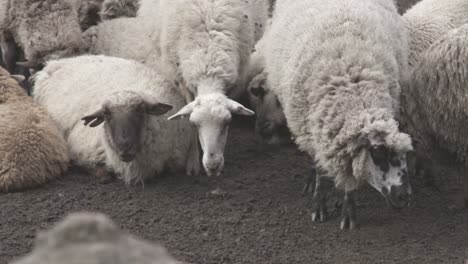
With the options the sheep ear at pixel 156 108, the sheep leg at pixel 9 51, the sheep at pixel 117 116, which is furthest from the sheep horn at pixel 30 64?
the sheep ear at pixel 156 108

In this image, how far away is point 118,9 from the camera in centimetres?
969

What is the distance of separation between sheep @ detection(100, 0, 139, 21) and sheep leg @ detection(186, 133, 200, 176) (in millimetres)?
2694

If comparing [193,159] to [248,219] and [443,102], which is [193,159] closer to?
[248,219]

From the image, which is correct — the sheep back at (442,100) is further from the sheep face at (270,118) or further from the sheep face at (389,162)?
the sheep face at (270,118)

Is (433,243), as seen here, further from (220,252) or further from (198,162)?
(198,162)

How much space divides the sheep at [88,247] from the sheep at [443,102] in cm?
470

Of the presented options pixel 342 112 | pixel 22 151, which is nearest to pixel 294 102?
pixel 342 112

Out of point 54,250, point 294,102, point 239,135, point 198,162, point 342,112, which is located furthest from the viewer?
point 239,135

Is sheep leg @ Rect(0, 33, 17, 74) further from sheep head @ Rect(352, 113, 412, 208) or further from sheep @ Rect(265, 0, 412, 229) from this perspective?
sheep head @ Rect(352, 113, 412, 208)

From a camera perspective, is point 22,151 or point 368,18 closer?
point 368,18

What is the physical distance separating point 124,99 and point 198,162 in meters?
0.98

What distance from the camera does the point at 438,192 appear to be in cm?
701

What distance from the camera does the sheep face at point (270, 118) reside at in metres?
8.12

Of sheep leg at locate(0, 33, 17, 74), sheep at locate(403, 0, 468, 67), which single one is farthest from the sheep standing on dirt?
sheep leg at locate(0, 33, 17, 74)
